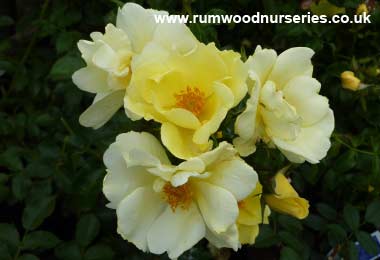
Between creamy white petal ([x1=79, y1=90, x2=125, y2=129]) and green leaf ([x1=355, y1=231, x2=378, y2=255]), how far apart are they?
680 mm

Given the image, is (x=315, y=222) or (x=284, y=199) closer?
(x=284, y=199)

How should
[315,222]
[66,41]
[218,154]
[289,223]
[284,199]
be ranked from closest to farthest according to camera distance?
[218,154] → [284,199] → [289,223] → [315,222] → [66,41]

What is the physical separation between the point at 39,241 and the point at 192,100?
588 millimetres

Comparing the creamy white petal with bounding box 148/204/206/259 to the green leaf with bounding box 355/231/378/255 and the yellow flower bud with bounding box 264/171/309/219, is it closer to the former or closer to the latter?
the yellow flower bud with bounding box 264/171/309/219

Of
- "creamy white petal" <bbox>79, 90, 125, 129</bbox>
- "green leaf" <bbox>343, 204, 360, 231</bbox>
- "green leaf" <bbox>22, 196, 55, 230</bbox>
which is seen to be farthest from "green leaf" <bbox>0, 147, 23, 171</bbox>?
"green leaf" <bbox>343, 204, 360, 231</bbox>

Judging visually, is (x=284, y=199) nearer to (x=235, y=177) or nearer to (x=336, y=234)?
(x=235, y=177)

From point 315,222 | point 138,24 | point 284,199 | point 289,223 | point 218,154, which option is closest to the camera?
point 218,154

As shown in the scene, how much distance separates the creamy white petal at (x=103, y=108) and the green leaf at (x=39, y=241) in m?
0.41

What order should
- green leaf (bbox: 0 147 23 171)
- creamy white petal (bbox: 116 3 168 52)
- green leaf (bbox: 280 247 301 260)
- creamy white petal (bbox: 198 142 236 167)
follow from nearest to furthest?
1. creamy white petal (bbox: 198 142 236 167)
2. creamy white petal (bbox: 116 3 168 52)
3. green leaf (bbox: 280 247 301 260)
4. green leaf (bbox: 0 147 23 171)

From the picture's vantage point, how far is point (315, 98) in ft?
3.17

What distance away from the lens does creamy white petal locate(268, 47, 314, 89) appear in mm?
963

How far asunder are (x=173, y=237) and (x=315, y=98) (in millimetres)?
310

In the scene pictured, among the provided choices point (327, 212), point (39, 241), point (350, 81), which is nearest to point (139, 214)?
point (39, 241)

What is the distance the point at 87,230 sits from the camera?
1.35 metres
